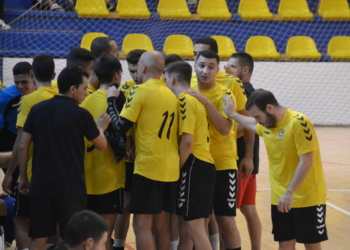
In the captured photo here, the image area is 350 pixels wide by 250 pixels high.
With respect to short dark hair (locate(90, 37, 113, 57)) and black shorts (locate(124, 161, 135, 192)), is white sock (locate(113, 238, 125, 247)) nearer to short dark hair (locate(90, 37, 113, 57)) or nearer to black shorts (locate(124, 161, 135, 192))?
black shorts (locate(124, 161, 135, 192))

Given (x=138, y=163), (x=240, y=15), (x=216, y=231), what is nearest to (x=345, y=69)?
(x=240, y=15)

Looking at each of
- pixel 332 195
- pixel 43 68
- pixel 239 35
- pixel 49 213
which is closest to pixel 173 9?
pixel 239 35

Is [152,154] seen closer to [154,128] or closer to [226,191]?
[154,128]

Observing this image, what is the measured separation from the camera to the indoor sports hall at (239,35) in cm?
1298

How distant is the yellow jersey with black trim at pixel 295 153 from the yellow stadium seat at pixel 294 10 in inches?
420

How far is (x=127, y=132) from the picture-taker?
4621mm

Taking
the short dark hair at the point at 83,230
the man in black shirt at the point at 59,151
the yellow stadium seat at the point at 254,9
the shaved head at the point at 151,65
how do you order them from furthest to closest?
the yellow stadium seat at the point at 254,9 < the shaved head at the point at 151,65 < the man in black shirt at the point at 59,151 < the short dark hair at the point at 83,230

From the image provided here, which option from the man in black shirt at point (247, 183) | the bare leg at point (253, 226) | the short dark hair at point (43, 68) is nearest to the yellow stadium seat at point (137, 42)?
the man in black shirt at point (247, 183)

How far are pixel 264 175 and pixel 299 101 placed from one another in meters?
5.03

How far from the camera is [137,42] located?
1323cm

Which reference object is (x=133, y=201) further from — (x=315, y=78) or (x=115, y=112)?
(x=315, y=78)

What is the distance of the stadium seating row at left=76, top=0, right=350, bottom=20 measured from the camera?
13.5 meters

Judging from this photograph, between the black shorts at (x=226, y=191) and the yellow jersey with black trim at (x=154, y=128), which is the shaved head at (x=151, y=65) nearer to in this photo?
the yellow jersey with black trim at (x=154, y=128)

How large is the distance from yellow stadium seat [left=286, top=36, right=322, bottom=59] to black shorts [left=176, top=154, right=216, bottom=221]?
10.1 metres
